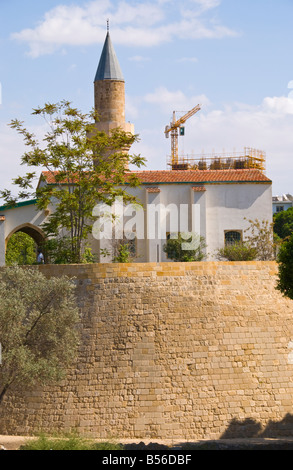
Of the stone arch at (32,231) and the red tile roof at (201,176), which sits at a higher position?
the red tile roof at (201,176)

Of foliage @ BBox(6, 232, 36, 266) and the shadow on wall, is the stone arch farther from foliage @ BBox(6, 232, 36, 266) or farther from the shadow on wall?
foliage @ BBox(6, 232, 36, 266)

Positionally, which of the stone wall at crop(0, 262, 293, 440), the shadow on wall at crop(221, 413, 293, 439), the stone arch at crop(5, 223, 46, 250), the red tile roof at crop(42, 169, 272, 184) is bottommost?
the shadow on wall at crop(221, 413, 293, 439)

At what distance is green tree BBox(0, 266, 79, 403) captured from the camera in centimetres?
2816

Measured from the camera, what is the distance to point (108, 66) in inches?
1713

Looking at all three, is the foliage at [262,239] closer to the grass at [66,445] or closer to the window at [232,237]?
the window at [232,237]

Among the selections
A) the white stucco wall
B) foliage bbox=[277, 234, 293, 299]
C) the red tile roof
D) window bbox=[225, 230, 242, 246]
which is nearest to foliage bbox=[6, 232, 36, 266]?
the red tile roof

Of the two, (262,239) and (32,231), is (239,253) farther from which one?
(32,231)

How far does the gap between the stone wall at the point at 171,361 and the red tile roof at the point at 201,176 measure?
11.5 meters

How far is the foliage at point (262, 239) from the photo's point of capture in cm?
3781

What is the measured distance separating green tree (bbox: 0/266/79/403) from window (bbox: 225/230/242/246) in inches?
545

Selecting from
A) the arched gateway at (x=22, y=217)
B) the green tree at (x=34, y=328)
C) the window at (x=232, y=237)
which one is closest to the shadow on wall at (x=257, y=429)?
the green tree at (x=34, y=328)

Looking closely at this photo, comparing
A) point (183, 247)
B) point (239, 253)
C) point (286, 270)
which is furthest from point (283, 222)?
point (286, 270)

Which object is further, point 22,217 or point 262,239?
point 22,217

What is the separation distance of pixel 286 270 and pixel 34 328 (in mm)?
8385
